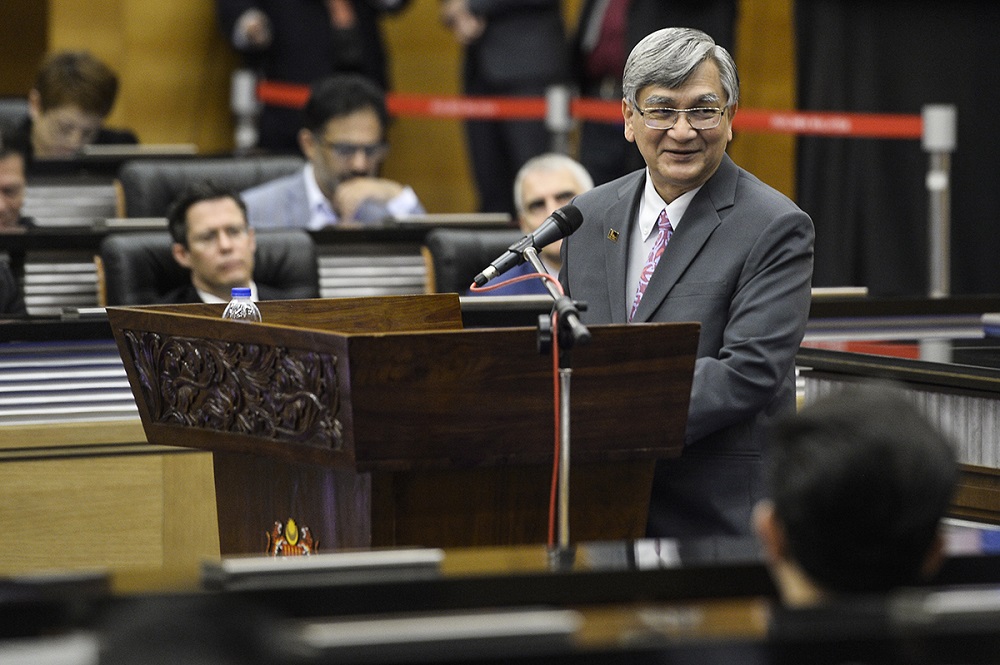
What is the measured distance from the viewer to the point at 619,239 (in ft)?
9.76

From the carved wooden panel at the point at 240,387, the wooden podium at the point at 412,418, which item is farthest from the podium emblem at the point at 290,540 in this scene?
the carved wooden panel at the point at 240,387

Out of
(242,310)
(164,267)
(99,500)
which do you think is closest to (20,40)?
(164,267)

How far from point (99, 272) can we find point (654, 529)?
3139 millimetres

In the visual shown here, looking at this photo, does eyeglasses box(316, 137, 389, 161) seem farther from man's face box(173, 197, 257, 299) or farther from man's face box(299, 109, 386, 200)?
man's face box(173, 197, 257, 299)

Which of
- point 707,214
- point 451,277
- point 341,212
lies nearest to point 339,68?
point 341,212

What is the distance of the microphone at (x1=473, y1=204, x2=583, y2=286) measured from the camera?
252cm

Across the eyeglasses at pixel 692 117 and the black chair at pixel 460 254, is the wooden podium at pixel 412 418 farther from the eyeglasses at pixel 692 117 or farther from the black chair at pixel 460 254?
the black chair at pixel 460 254

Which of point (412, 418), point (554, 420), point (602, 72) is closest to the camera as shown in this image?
point (412, 418)

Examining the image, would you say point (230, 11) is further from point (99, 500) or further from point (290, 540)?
point (290, 540)

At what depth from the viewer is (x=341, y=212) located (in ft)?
21.9

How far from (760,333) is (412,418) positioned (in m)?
0.72

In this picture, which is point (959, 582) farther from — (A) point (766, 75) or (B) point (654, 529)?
(A) point (766, 75)

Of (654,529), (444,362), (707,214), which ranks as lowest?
(654,529)

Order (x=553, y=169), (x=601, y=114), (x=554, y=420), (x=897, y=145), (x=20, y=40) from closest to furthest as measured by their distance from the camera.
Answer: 1. (x=554, y=420)
2. (x=553, y=169)
3. (x=897, y=145)
4. (x=601, y=114)
5. (x=20, y=40)
